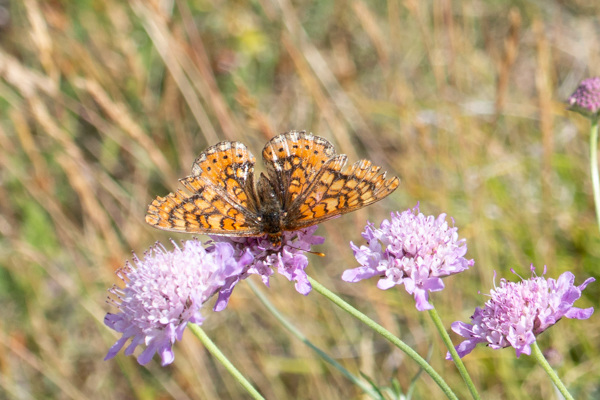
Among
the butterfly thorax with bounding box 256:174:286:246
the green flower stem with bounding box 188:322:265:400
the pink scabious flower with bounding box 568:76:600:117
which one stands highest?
the pink scabious flower with bounding box 568:76:600:117

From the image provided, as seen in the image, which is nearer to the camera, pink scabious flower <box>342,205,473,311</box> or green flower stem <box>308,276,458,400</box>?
green flower stem <box>308,276,458,400</box>

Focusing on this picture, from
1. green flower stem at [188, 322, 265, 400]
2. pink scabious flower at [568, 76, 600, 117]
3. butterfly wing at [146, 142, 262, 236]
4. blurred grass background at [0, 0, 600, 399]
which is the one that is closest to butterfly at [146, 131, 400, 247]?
butterfly wing at [146, 142, 262, 236]

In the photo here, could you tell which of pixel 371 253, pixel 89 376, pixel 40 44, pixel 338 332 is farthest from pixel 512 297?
pixel 89 376

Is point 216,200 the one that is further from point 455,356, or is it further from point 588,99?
point 588,99

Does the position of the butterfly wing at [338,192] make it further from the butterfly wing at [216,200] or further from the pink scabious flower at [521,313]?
the pink scabious flower at [521,313]

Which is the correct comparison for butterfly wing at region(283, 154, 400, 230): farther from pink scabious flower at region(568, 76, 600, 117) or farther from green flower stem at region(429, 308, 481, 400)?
pink scabious flower at region(568, 76, 600, 117)

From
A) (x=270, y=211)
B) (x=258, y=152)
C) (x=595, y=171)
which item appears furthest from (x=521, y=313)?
(x=258, y=152)

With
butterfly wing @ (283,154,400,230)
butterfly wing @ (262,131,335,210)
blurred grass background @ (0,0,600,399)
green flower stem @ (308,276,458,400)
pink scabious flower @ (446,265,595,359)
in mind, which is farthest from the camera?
blurred grass background @ (0,0,600,399)
